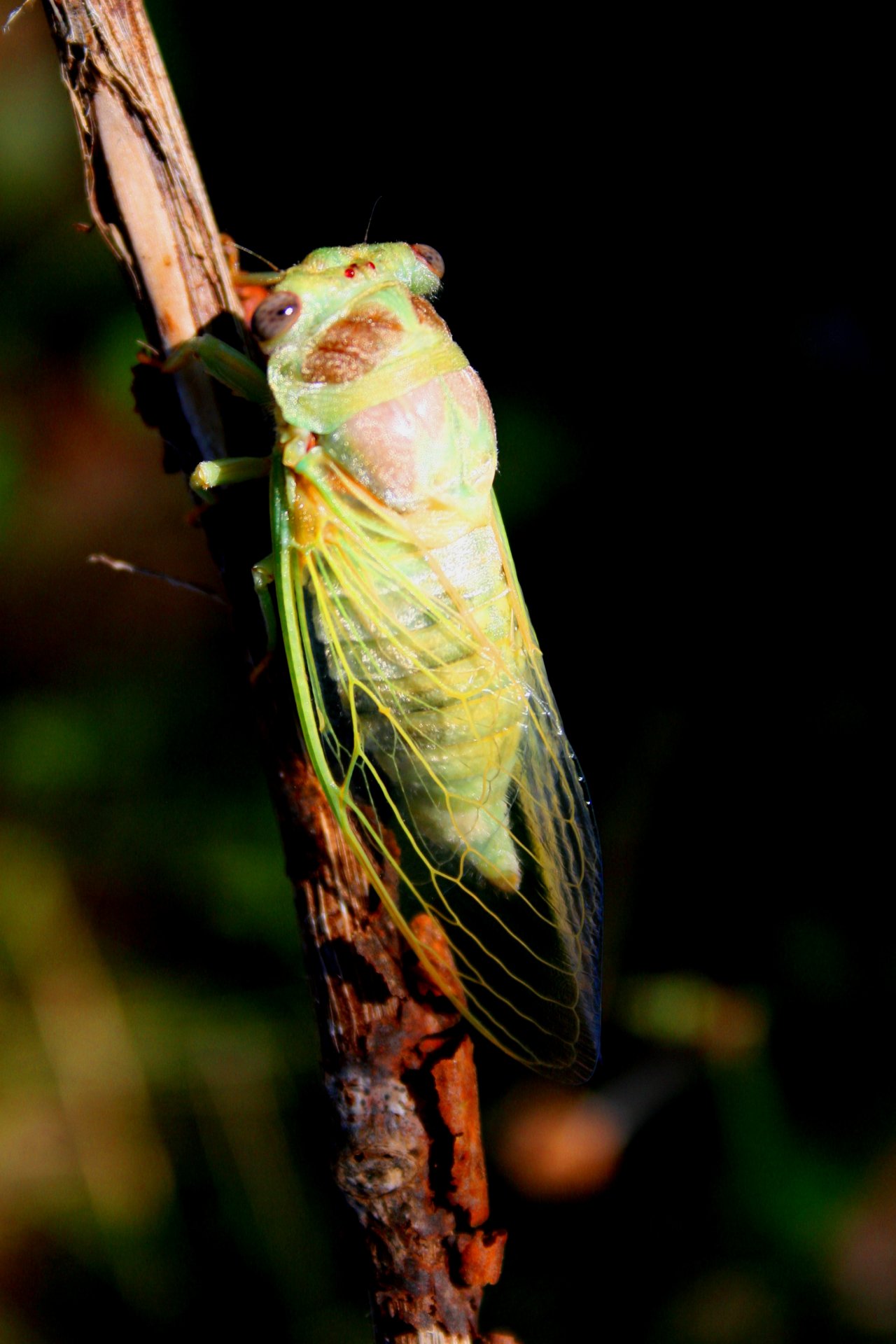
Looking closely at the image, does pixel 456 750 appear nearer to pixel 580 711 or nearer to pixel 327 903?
pixel 327 903

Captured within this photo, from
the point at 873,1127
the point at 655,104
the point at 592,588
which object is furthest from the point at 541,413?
the point at 873,1127

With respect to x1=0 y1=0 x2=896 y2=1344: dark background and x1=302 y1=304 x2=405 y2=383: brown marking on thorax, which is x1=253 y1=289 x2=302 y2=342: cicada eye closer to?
x1=302 y1=304 x2=405 y2=383: brown marking on thorax

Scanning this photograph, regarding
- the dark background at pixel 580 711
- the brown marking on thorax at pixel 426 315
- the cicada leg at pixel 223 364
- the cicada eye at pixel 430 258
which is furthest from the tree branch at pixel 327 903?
the dark background at pixel 580 711

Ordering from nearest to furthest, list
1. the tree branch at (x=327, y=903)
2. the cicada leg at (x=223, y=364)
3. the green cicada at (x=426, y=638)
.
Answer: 1. the tree branch at (x=327, y=903)
2. the cicada leg at (x=223, y=364)
3. the green cicada at (x=426, y=638)

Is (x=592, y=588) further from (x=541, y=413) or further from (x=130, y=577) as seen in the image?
(x=130, y=577)

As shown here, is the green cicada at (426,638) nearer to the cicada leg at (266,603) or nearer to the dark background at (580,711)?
the cicada leg at (266,603)

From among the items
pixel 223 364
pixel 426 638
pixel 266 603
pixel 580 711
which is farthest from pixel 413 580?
pixel 580 711
